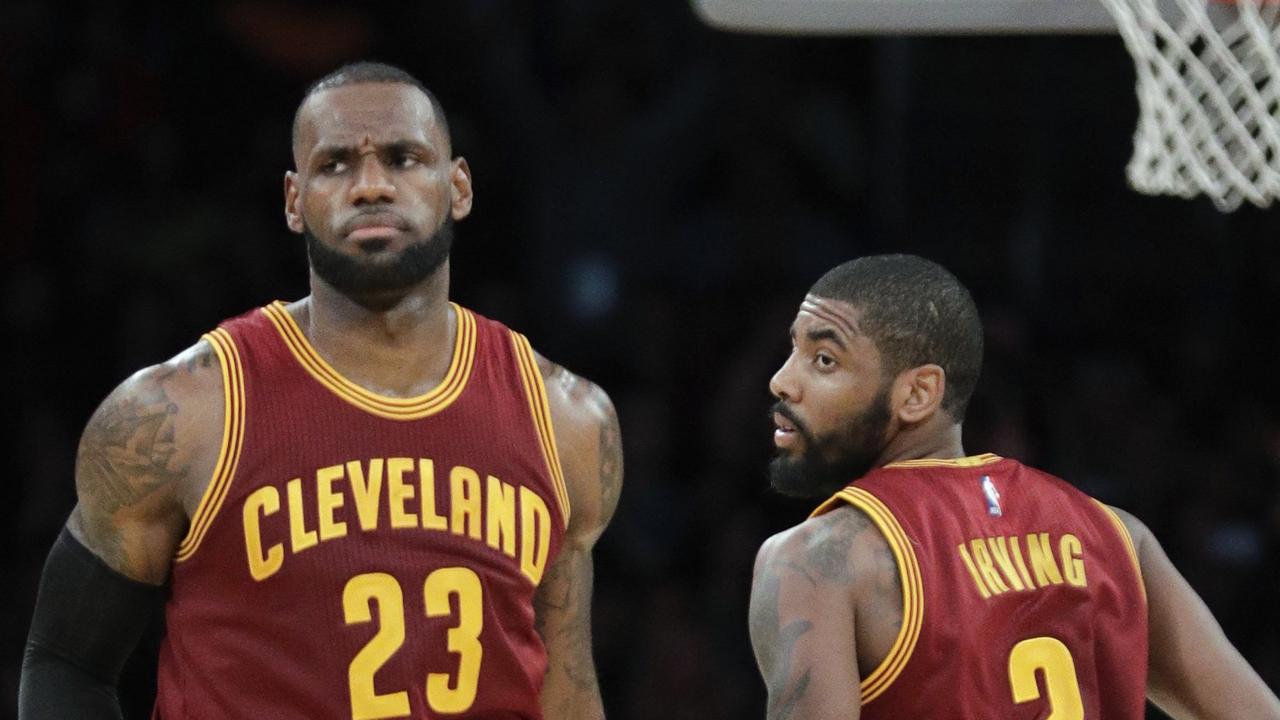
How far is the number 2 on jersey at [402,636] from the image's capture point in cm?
298

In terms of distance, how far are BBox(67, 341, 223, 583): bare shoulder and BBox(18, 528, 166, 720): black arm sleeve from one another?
0.04 metres

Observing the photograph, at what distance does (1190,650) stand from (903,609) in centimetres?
62

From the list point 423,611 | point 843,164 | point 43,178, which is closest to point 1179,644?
point 423,611

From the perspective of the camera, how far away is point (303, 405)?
3104 mm

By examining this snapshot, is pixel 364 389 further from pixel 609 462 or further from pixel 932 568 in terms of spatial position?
pixel 932 568

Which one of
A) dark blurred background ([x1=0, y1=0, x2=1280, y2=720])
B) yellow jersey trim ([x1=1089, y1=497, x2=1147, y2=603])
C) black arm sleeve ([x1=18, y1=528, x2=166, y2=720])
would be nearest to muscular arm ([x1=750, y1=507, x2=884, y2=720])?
yellow jersey trim ([x1=1089, y1=497, x2=1147, y2=603])

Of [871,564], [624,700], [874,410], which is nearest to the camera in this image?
[871,564]

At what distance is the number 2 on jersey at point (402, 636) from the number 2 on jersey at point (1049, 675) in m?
0.91

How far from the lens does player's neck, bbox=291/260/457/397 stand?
10.5 feet

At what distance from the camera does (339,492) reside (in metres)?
3.06

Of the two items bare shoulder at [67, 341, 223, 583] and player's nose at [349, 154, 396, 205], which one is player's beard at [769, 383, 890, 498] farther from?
bare shoulder at [67, 341, 223, 583]

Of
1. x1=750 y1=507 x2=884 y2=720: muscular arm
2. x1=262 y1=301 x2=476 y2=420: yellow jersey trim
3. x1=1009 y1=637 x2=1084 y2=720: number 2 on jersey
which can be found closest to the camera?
x1=750 y1=507 x2=884 y2=720: muscular arm

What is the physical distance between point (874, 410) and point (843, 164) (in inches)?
174

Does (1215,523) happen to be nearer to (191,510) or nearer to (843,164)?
(843,164)
